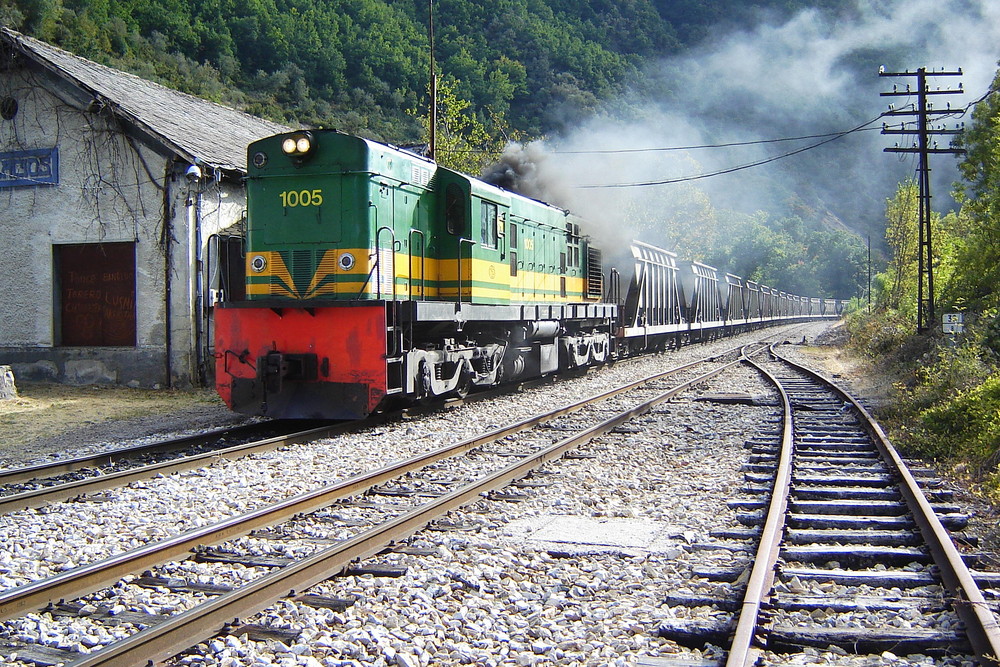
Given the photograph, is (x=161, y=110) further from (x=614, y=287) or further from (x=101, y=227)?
(x=614, y=287)

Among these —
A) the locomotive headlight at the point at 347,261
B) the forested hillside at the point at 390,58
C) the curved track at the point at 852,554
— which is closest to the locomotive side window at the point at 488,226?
the locomotive headlight at the point at 347,261

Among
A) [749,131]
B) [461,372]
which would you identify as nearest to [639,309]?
[461,372]

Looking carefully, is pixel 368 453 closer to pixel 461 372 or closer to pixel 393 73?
pixel 461 372

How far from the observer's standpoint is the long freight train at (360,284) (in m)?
9.41

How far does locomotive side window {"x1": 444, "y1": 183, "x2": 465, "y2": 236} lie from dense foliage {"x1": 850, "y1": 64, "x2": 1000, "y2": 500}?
19.7ft

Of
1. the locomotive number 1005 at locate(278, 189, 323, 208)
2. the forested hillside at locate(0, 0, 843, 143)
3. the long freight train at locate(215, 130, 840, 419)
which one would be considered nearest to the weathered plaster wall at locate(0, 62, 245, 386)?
the long freight train at locate(215, 130, 840, 419)

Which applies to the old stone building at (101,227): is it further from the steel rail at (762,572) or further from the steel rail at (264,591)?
the steel rail at (762,572)

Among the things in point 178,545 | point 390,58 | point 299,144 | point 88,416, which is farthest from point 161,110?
point 390,58

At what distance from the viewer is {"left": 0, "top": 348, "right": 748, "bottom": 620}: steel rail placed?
3.90 m

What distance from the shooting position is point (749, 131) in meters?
156

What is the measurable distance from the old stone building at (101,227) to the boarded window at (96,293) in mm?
21

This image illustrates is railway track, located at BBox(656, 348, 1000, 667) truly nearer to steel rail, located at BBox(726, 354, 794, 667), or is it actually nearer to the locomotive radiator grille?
steel rail, located at BBox(726, 354, 794, 667)

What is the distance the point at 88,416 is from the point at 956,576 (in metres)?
11.1

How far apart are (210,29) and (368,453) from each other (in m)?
72.1
